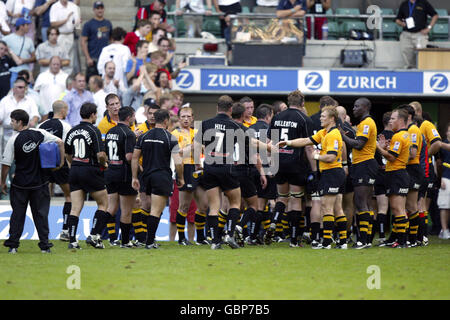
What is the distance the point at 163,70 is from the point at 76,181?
18.5 ft

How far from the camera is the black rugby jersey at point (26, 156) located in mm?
11258

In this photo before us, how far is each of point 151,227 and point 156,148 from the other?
1168mm

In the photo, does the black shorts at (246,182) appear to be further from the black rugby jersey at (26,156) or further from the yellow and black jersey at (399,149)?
the black rugby jersey at (26,156)

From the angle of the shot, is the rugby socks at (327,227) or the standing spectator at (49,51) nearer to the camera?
the rugby socks at (327,227)

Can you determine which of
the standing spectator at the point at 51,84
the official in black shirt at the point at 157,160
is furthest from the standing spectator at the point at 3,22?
the official in black shirt at the point at 157,160

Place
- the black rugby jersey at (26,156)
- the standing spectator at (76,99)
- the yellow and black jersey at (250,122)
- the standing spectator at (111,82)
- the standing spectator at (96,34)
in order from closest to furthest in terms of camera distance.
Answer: the black rugby jersey at (26,156) → the yellow and black jersey at (250,122) → the standing spectator at (76,99) → the standing spectator at (111,82) → the standing spectator at (96,34)

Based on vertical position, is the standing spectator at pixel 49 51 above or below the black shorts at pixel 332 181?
above

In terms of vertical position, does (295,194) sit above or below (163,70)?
below

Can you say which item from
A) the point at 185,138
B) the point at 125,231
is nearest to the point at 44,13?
the point at 185,138

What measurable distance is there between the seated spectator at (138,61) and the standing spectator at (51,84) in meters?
1.36

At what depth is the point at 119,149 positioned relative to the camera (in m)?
11.9
